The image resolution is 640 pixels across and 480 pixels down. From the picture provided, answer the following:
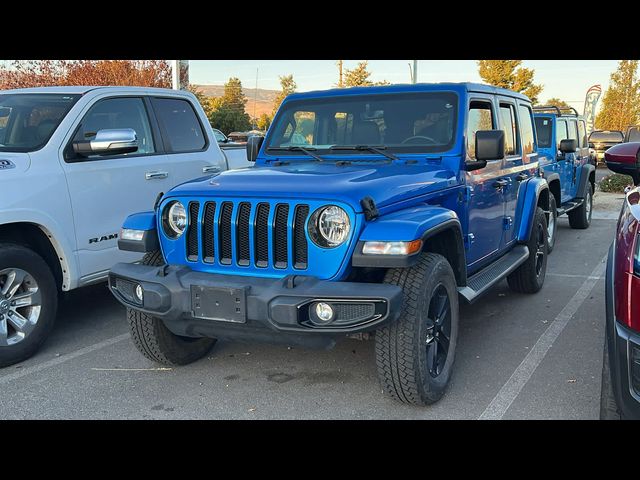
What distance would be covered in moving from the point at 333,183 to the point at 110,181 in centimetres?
245

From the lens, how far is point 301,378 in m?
4.34

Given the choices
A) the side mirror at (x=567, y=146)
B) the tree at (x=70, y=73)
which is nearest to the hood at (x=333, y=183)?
the side mirror at (x=567, y=146)

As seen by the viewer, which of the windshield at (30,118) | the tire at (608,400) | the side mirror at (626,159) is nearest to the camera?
the tire at (608,400)

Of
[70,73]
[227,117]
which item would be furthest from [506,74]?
[70,73]

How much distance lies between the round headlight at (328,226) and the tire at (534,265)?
3317 millimetres

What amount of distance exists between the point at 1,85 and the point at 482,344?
23450 millimetres

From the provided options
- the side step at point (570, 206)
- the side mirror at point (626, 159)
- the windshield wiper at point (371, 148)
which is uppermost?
the windshield wiper at point (371, 148)

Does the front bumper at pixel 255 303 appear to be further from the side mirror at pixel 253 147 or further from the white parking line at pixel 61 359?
the side mirror at pixel 253 147

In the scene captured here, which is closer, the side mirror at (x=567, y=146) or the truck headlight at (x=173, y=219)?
the truck headlight at (x=173, y=219)

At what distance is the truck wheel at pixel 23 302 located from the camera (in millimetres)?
4516

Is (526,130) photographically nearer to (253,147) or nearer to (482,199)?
(482,199)
